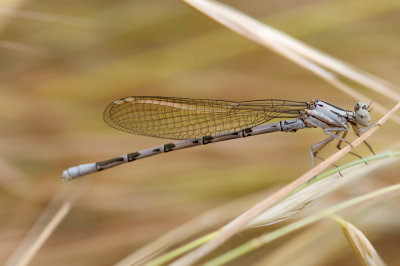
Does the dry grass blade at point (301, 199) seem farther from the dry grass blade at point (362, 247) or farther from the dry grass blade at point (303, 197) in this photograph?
the dry grass blade at point (362, 247)

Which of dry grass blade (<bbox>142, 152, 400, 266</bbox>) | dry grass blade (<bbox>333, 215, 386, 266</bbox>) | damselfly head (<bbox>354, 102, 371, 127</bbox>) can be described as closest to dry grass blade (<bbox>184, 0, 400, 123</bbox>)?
damselfly head (<bbox>354, 102, 371, 127</bbox>)

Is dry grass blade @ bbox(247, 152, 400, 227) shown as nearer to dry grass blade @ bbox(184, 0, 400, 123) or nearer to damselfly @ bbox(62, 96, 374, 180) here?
dry grass blade @ bbox(184, 0, 400, 123)

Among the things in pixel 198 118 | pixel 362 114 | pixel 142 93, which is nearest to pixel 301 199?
pixel 362 114

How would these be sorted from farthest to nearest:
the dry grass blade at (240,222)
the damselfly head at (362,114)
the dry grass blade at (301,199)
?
the damselfly head at (362,114), the dry grass blade at (301,199), the dry grass blade at (240,222)

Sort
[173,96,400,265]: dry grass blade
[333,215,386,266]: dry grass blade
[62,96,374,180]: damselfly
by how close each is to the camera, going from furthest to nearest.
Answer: [62,96,374,180]: damselfly
[333,215,386,266]: dry grass blade
[173,96,400,265]: dry grass blade

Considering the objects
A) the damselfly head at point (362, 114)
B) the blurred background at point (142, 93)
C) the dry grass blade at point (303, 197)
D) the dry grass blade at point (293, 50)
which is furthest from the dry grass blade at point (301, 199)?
the blurred background at point (142, 93)

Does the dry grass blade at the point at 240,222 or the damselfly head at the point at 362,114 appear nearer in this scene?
the dry grass blade at the point at 240,222
